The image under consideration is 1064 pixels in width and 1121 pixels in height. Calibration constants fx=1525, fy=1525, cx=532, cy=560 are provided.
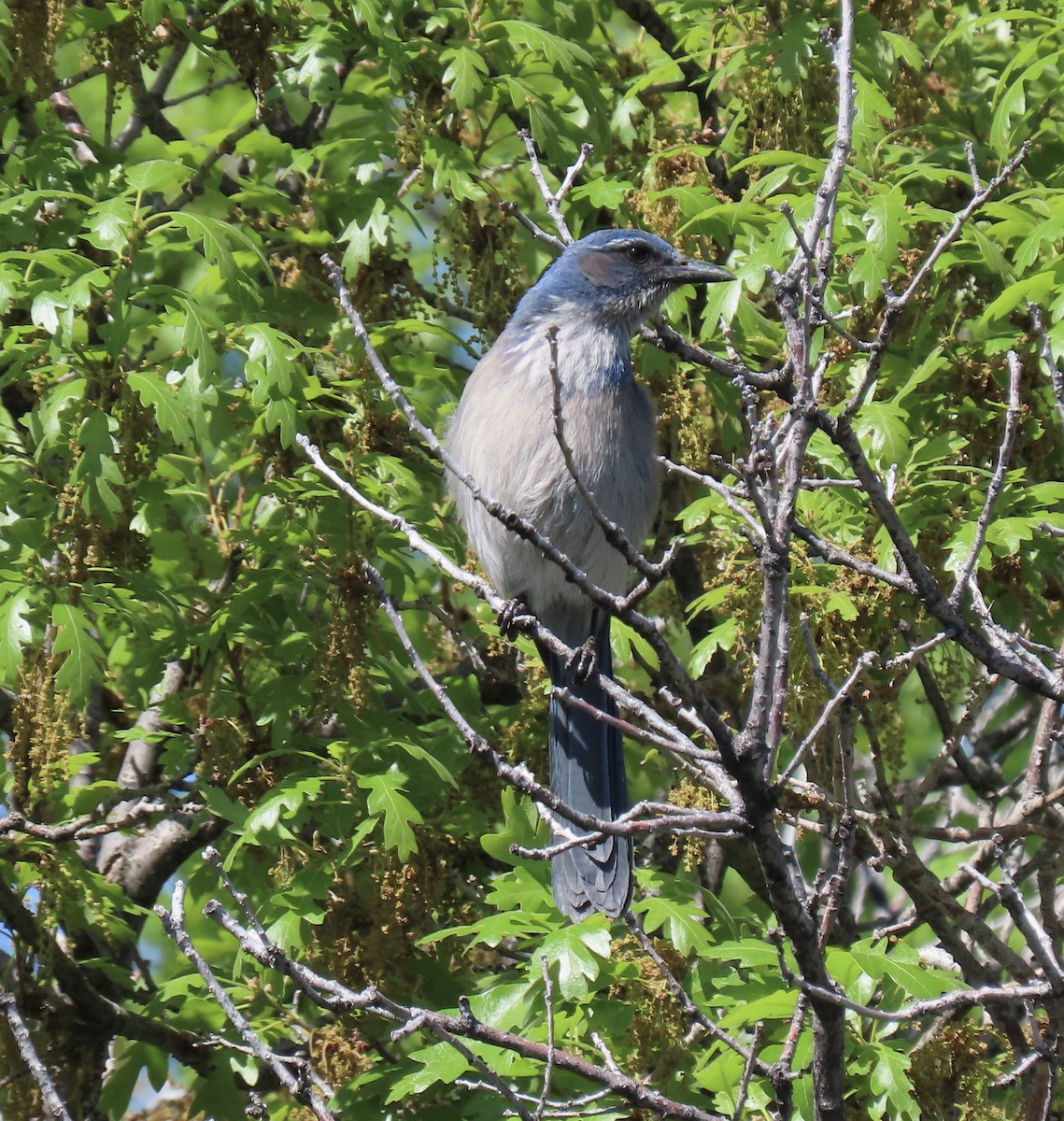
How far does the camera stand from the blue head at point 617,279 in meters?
5.14

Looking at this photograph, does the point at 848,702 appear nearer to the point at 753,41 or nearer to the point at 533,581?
the point at 533,581

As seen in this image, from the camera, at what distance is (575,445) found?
4.89 metres

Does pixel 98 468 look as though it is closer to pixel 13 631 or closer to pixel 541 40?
pixel 13 631

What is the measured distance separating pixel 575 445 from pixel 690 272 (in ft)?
2.42

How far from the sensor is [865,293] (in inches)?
166

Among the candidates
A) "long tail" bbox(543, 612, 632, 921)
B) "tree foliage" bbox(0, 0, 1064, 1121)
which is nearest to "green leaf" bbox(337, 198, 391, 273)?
"tree foliage" bbox(0, 0, 1064, 1121)

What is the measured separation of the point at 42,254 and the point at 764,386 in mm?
2350

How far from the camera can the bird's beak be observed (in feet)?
16.2

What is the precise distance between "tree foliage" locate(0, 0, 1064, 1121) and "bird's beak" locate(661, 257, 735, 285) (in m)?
0.10

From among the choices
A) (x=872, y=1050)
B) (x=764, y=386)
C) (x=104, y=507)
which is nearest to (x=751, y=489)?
(x=764, y=386)

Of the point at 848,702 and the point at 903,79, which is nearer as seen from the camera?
the point at 848,702

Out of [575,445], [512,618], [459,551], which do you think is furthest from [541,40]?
[512,618]

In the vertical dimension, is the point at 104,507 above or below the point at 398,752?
above

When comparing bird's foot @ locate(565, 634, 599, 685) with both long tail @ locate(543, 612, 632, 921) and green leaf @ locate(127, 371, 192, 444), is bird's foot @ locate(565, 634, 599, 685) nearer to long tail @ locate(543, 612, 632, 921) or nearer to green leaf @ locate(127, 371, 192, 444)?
long tail @ locate(543, 612, 632, 921)
